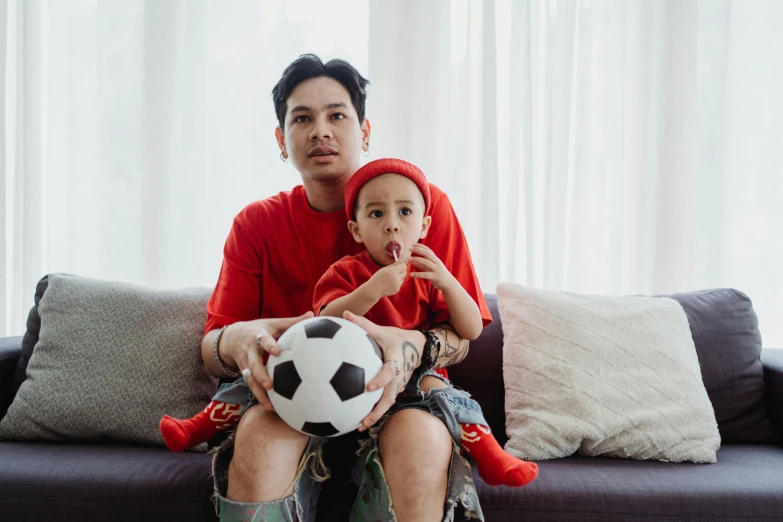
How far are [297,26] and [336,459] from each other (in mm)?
1626

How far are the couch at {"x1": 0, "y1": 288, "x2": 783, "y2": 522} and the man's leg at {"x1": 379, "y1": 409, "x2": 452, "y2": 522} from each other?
0.70 ft

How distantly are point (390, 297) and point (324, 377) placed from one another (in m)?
0.42

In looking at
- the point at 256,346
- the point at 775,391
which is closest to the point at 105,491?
the point at 256,346

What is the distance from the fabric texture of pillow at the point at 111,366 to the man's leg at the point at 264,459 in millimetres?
531

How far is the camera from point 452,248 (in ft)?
5.08

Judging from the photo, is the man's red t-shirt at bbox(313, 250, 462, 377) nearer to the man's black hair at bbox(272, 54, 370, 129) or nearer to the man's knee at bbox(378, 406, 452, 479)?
the man's knee at bbox(378, 406, 452, 479)

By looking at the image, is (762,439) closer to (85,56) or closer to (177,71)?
(177,71)

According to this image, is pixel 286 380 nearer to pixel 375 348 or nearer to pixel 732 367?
pixel 375 348

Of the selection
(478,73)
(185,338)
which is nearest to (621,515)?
(185,338)

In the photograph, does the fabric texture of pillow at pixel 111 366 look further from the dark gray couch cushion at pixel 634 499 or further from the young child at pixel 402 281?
the dark gray couch cushion at pixel 634 499

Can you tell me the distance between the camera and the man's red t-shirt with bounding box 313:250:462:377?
1405 millimetres

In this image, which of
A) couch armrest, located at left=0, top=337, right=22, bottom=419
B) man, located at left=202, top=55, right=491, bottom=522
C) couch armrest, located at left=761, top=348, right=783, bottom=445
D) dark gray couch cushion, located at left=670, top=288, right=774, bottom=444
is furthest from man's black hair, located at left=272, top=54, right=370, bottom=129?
couch armrest, located at left=761, top=348, right=783, bottom=445

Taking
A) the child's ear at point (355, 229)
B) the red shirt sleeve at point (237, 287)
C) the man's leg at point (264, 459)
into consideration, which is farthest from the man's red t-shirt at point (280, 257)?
the man's leg at point (264, 459)

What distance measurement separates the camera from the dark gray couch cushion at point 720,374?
68.6 inches
